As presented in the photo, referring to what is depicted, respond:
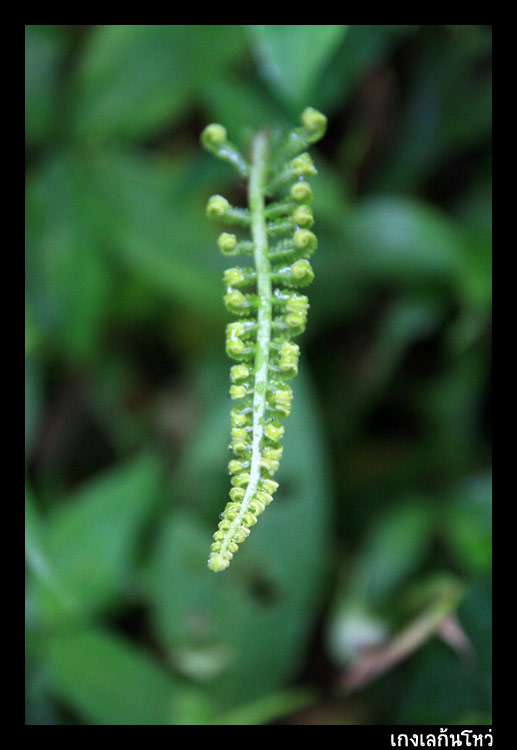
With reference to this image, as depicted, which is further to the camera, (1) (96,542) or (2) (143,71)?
(2) (143,71)

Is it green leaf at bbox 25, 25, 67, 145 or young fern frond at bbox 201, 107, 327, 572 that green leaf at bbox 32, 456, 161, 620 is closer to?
young fern frond at bbox 201, 107, 327, 572

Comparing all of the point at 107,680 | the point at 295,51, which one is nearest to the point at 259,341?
the point at 295,51

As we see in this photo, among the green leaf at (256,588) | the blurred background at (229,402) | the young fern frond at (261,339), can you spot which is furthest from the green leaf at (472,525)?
the young fern frond at (261,339)

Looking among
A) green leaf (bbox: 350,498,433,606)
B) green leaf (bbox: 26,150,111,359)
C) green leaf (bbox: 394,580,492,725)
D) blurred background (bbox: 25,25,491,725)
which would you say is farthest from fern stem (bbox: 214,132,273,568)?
green leaf (bbox: 350,498,433,606)

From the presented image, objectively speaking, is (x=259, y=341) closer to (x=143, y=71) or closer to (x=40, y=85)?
(x=143, y=71)
